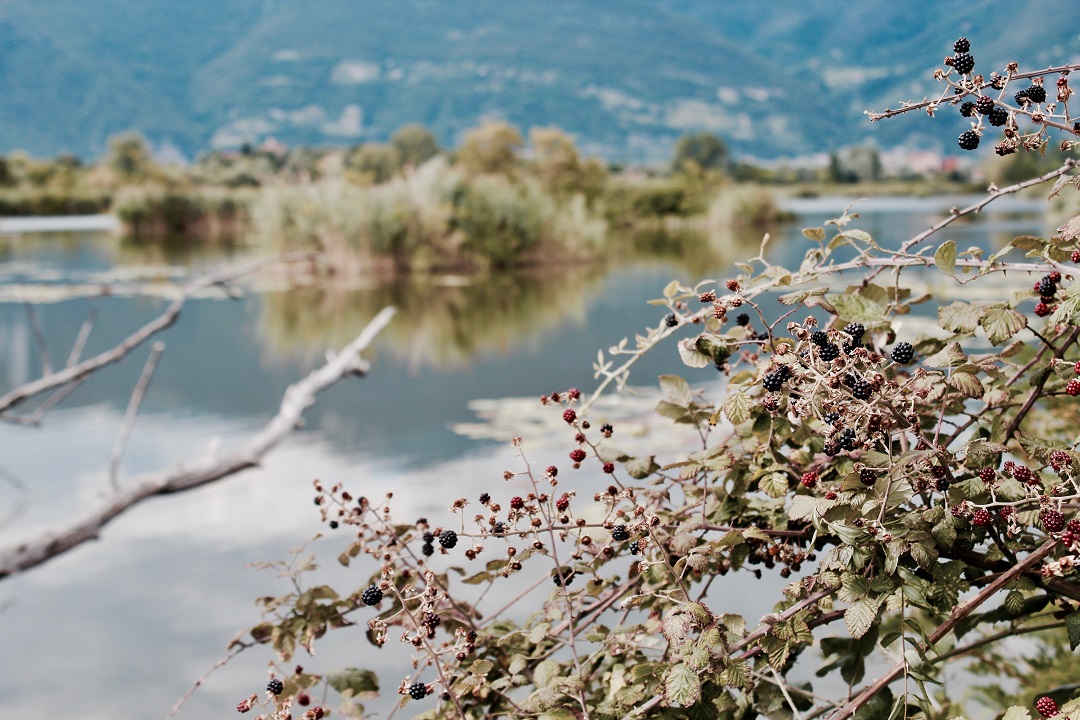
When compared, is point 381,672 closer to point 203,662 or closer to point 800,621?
point 203,662

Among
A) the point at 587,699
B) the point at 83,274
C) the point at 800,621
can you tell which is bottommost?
the point at 83,274

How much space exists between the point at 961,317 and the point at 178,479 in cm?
261

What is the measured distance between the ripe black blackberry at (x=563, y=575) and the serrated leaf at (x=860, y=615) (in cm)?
26

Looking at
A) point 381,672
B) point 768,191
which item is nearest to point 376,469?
point 381,672

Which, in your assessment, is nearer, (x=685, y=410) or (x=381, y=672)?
(x=685, y=410)

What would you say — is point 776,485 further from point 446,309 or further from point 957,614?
point 446,309

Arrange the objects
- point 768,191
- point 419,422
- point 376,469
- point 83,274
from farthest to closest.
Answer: point 768,191 → point 83,274 → point 419,422 → point 376,469

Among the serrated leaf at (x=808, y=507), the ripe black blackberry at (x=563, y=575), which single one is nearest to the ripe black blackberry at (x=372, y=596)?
the ripe black blackberry at (x=563, y=575)

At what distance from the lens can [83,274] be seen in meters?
13.2

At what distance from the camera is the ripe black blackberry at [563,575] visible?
0.89 m

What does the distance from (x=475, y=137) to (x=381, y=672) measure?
26010mm

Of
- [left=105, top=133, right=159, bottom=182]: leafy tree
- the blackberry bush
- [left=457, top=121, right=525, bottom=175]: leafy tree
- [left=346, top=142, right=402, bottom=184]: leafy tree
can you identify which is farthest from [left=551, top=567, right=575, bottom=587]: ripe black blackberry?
[left=105, top=133, right=159, bottom=182]: leafy tree

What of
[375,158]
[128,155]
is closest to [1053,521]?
[375,158]

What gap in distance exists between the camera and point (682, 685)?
2.43ft
